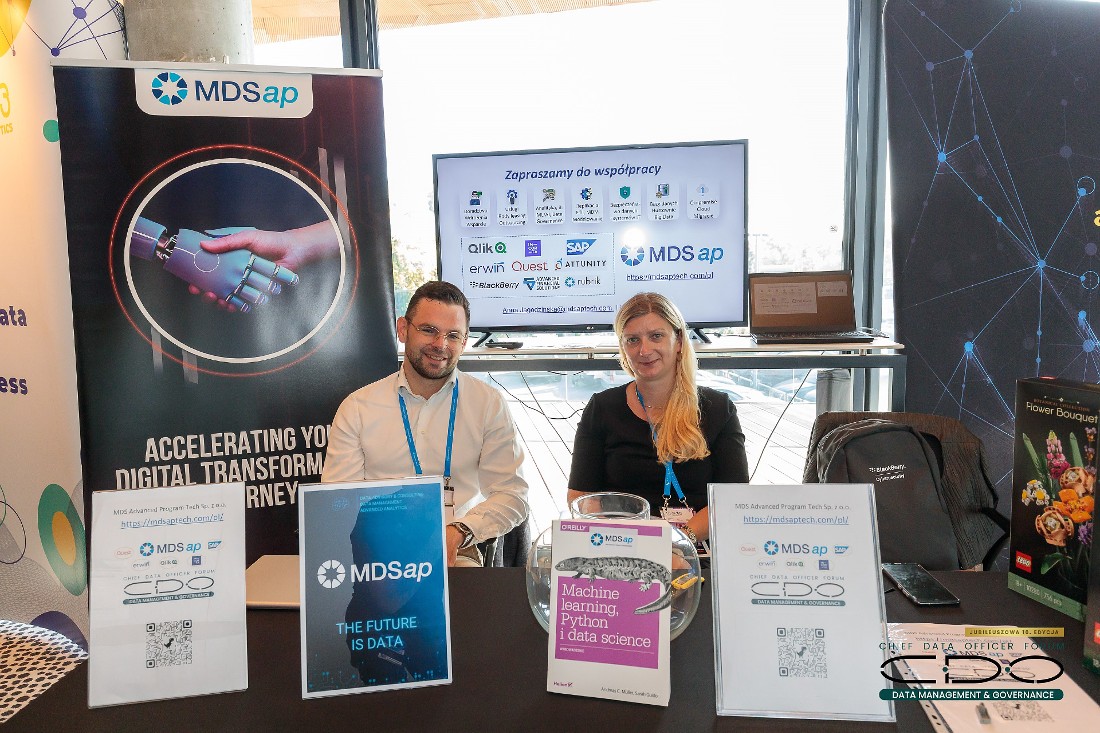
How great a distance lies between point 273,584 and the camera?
1295 mm

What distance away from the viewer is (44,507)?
2.80 metres

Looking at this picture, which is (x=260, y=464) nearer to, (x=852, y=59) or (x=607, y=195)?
(x=607, y=195)

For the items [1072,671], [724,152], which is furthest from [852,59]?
[1072,671]

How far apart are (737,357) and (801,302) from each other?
1.33 ft

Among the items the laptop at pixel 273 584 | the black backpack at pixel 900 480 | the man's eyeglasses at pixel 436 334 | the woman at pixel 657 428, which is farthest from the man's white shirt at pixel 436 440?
the black backpack at pixel 900 480

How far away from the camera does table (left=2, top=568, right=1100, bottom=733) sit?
0.90 meters

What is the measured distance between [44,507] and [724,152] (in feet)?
9.85

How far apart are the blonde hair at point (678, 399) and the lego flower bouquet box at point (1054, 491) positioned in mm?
997

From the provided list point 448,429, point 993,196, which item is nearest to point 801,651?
point 448,429

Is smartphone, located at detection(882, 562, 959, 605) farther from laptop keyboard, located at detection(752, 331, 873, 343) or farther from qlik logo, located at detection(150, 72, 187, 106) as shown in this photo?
qlik logo, located at detection(150, 72, 187, 106)

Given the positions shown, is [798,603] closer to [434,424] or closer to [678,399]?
[678,399]

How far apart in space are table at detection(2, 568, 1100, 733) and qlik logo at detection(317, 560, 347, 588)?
0.15 metres

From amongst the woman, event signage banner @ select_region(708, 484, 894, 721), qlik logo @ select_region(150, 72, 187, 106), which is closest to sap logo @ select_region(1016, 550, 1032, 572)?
event signage banner @ select_region(708, 484, 894, 721)

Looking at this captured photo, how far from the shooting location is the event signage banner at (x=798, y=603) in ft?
2.97
